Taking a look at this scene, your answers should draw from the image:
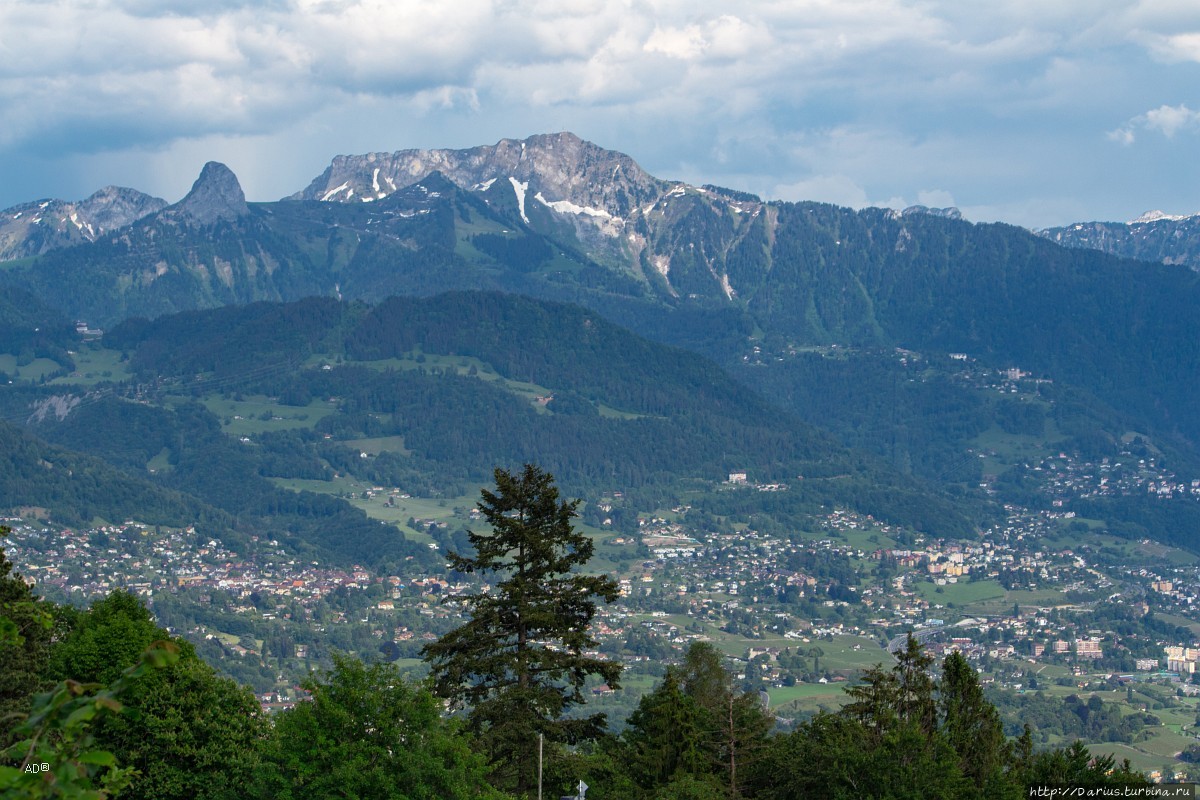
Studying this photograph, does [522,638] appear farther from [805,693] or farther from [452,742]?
[805,693]

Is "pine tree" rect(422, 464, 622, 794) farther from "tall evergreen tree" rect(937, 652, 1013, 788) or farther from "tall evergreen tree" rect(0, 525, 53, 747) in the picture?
"tall evergreen tree" rect(0, 525, 53, 747)

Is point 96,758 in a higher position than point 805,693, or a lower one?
higher

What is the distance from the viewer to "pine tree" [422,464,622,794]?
47.9 meters

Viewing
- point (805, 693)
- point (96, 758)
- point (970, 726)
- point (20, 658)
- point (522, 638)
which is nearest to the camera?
point (96, 758)

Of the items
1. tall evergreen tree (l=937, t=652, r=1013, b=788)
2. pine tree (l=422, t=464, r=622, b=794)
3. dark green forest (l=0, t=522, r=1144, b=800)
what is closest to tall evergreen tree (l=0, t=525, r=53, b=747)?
dark green forest (l=0, t=522, r=1144, b=800)

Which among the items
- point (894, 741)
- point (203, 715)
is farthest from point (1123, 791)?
point (203, 715)

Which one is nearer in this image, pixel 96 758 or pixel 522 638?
pixel 96 758

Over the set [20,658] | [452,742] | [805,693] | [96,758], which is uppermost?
[20,658]

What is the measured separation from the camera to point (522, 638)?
4906 cm

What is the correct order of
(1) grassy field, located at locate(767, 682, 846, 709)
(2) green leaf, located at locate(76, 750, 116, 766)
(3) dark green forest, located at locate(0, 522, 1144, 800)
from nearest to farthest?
(2) green leaf, located at locate(76, 750, 116, 766) → (3) dark green forest, located at locate(0, 522, 1144, 800) → (1) grassy field, located at locate(767, 682, 846, 709)

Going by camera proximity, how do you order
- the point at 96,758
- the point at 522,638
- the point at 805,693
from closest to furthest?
the point at 96,758 < the point at 522,638 < the point at 805,693

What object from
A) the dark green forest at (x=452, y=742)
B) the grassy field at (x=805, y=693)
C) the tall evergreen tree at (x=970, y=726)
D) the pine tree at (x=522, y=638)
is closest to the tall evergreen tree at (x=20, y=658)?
the dark green forest at (x=452, y=742)

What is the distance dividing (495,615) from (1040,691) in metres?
140

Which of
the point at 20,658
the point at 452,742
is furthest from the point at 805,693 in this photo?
the point at 452,742
